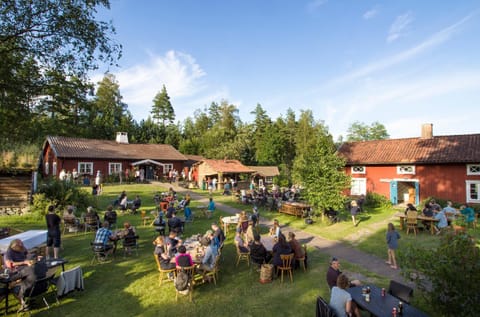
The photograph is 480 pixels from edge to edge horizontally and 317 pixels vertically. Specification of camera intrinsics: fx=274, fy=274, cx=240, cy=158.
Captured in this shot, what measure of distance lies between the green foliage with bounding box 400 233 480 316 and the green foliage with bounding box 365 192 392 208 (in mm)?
17079

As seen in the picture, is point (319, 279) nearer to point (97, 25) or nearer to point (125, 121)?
point (97, 25)

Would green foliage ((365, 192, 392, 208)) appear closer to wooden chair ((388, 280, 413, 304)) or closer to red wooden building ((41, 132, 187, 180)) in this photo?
wooden chair ((388, 280, 413, 304))

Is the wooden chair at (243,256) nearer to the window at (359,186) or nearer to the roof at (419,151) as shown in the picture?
the window at (359,186)

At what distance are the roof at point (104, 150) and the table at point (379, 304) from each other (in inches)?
1166

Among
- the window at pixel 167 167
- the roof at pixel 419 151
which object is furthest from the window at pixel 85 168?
the roof at pixel 419 151

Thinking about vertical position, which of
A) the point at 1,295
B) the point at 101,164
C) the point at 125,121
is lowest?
the point at 1,295

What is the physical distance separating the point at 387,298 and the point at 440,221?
917 cm

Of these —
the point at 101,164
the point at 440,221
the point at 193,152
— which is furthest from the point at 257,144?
the point at 440,221

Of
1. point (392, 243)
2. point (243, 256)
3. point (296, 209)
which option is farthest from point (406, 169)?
point (243, 256)

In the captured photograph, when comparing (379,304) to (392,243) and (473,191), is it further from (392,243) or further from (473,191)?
(473,191)

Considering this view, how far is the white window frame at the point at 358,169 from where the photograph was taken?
78.4 ft

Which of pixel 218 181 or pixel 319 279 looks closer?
pixel 319 279

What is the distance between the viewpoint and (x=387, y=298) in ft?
18.7

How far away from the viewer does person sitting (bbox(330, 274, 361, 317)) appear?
17.4ft
